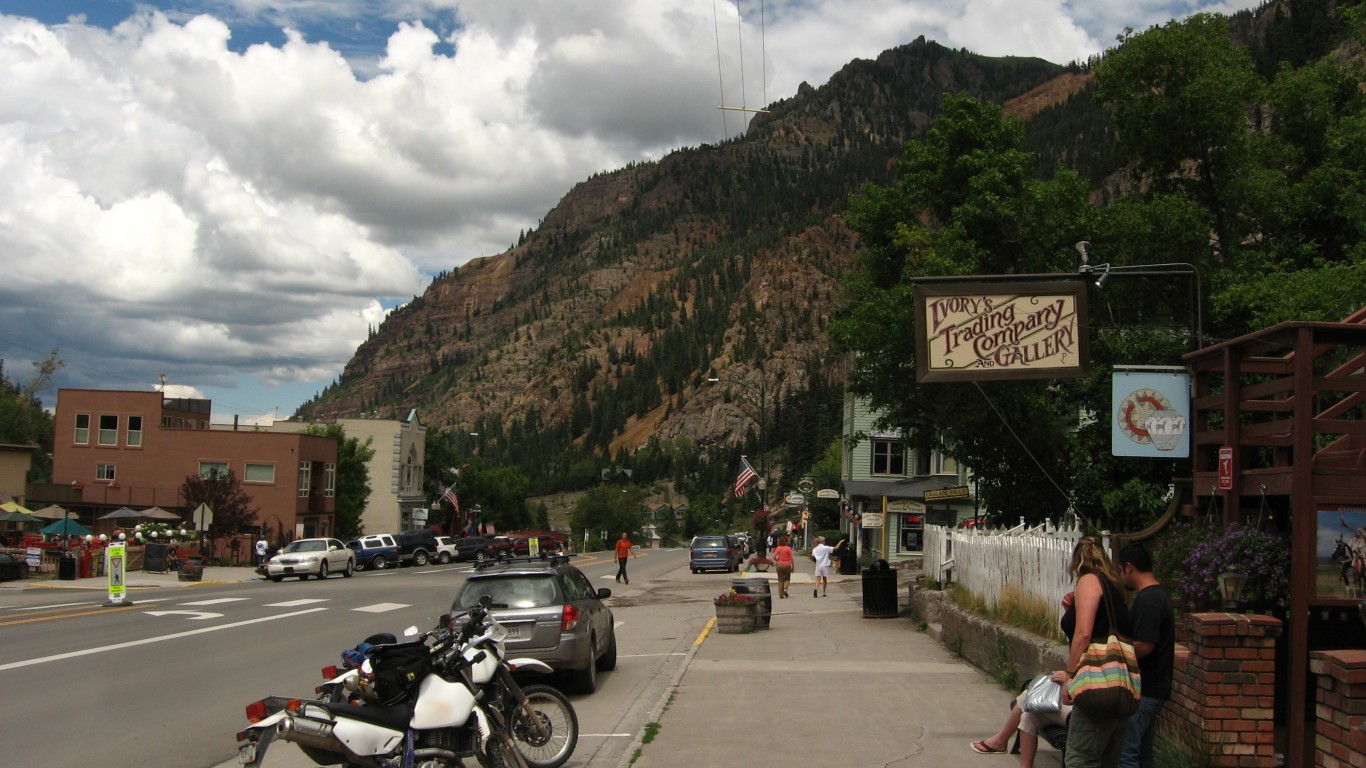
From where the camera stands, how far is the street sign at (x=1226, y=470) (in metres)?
9.11

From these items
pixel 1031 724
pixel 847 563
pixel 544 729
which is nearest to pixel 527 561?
pixel 544 729

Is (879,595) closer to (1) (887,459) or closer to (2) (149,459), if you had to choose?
(1) (887,459)

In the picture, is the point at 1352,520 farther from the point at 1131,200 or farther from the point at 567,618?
the point at 1131,200

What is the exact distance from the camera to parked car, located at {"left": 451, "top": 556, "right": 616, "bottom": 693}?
1227 cm

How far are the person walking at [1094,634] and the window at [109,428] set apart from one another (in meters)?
64.5

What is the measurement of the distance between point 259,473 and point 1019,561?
54588 millimetres

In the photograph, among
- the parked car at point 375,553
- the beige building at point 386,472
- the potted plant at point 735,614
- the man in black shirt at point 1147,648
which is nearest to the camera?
the man in black shirt at point 1147,648

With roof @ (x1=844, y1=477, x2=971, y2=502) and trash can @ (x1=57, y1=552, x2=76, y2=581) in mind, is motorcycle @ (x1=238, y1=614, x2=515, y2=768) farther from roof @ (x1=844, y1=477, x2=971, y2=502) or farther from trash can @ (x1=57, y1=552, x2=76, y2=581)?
roof @ (x1=844, y1=477, x2=971, y2=502)

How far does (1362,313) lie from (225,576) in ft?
137

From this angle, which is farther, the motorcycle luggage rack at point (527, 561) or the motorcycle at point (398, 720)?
the motorcycle luggage rack at point (527, 561)

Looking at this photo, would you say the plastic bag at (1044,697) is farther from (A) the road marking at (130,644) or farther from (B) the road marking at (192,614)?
(B) the road marking at (192,614)

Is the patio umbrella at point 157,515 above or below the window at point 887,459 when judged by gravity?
below

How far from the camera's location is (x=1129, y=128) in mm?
24672

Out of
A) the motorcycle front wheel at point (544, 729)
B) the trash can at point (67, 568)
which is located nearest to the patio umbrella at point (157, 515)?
the trash can at point (67, 568)
